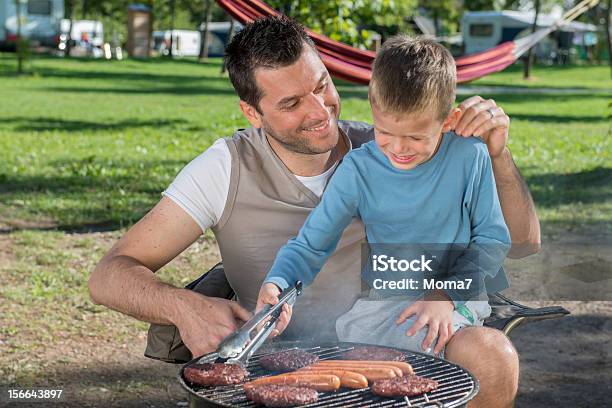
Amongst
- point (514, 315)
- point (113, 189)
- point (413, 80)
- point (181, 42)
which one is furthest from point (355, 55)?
point (181, 42)

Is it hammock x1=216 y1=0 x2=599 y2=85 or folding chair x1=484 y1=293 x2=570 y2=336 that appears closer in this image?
folding chair x1=484 y1=293 x2=570 y2=336

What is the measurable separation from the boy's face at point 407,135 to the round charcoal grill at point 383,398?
19.2 inches

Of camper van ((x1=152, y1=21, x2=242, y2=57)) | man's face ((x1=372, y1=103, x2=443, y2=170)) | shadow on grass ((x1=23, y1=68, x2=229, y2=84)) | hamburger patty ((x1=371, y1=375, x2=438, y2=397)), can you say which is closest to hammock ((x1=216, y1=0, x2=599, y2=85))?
man's face ((x1=372, y1=103, x2=443, y2=170))

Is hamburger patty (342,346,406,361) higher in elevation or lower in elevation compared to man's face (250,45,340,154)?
lower

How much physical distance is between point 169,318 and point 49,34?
3846 centimetres

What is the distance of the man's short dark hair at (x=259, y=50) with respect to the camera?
9.71 feet

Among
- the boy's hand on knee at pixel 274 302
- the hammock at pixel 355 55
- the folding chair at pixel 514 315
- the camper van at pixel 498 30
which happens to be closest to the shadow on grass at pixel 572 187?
the hammock at pixel 355 55

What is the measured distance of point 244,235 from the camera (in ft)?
9.73

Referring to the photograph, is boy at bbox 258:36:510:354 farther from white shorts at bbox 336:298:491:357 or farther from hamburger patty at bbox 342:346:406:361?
hamburger patty at bbox 342:346:406:361

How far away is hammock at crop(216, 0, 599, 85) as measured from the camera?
6125 millimetres

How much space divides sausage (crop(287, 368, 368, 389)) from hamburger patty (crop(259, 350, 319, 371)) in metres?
0.07

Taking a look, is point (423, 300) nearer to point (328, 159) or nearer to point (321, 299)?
point (321, 299)

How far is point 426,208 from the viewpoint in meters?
2.62

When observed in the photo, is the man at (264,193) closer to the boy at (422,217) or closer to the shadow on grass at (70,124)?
the boy at (422,217)
